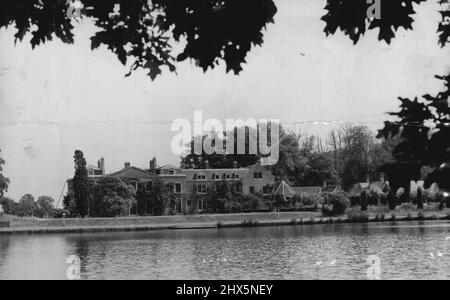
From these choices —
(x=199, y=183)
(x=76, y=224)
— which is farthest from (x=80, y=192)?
(x=199, y=183)

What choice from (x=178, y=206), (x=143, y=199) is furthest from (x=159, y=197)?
(x=178, y=206)

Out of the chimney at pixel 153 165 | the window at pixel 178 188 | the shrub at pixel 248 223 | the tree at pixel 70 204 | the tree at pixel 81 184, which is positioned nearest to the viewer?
the tree at pixel 81 184

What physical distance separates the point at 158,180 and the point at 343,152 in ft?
77.7

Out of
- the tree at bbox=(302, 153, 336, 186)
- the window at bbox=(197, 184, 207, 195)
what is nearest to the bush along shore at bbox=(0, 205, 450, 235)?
the window at bbox=(197, 184, 207, 195)

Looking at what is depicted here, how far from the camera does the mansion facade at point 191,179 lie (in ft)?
119

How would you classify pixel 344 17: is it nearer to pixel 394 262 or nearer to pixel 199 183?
pixel 394 262

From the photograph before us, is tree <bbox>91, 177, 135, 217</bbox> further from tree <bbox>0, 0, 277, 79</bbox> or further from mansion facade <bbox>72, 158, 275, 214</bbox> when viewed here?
tree <bbox>0, 0, 277, 79</bbox>

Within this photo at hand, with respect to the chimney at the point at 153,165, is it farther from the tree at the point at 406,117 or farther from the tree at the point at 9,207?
the tree at the point at 406,117

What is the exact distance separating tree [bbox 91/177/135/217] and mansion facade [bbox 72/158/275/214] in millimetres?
500

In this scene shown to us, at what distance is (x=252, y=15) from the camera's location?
10.5 feet

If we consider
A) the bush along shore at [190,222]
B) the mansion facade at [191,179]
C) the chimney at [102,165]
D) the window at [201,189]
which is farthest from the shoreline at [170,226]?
the chimney at [102,165]

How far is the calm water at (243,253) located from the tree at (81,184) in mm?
2279

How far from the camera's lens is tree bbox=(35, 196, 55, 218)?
36.6 metres

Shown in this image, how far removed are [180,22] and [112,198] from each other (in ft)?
116
